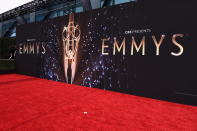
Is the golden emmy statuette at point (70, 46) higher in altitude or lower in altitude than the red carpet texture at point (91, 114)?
higher

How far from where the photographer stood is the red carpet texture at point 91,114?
178 cm

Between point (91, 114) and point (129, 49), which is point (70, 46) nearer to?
point (129, 49)

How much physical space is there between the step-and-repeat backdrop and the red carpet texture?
0.48 meters

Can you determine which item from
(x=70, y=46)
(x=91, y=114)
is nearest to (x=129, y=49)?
(x=91, y=114)

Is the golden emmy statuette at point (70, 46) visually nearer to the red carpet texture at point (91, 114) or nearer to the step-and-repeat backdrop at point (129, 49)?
the step-and-repeat backdrop at point (129, 49)

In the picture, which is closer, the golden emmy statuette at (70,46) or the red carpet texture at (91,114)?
the red carpet texture at (91,114)

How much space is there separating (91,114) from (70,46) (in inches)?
108

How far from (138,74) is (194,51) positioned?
112 cm

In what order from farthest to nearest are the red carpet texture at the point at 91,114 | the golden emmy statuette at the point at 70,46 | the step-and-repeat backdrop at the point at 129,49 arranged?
the golden emmy statuette at the point at 70,46 → the step-and-repeat backdrop at the point at 129,49 → the red carpet texture at the point at 91,114

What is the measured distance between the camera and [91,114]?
217cm

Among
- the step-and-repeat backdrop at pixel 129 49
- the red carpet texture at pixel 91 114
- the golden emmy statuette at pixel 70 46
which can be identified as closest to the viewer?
the red carpet texture at pixel 91 114

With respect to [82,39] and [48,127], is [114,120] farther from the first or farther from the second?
[82,39]

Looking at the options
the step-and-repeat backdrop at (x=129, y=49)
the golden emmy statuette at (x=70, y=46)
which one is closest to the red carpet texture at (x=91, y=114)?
the step-and-repeat backdrop at (x=129, y=49)

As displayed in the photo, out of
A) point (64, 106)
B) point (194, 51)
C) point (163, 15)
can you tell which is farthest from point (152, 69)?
point (64, 106)
